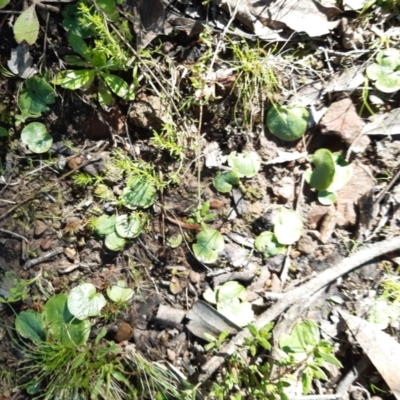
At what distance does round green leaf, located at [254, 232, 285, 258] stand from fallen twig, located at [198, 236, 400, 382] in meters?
0.15

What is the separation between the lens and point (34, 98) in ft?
6.43

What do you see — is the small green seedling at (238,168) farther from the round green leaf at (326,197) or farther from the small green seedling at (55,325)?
the small green seedling at (55,325)

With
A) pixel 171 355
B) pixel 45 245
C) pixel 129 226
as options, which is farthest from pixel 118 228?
pixel 171 355

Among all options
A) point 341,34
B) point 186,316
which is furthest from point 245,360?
point 341,34

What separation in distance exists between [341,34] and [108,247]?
1125 mm

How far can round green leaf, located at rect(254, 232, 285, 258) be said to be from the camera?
1.92m

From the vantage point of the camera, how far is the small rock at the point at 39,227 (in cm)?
200

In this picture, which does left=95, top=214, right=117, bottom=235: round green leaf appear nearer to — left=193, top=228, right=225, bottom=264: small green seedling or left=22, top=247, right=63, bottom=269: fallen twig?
left=22, top=247, right=63, bottom=269: fallen twig

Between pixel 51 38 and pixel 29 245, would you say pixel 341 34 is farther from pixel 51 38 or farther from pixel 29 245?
pixel 29 245

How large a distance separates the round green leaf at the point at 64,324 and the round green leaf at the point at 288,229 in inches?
29.7

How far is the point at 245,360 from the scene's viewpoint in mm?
1873

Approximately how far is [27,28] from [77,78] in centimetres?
23

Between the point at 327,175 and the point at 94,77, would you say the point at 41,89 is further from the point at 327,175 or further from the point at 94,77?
the point at 327,175

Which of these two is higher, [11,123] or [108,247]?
[11,123]
